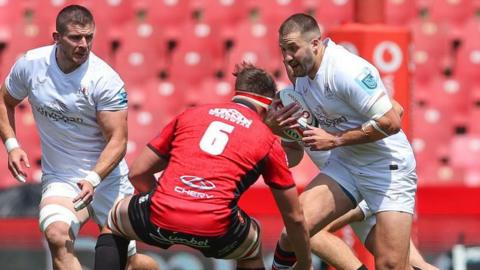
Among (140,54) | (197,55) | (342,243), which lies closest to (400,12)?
(197,55)

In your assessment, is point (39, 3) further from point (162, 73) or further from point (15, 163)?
point (15, 163)

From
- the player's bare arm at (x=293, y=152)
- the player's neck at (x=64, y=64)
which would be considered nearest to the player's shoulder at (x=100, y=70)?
the player's neck at (x=64, y=64)

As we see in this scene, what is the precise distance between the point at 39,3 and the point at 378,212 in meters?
6.78

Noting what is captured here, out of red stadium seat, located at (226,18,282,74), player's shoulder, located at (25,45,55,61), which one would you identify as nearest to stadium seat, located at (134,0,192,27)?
red stadium seat, located at (226,18,282,74)

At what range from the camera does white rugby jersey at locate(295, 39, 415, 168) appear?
666cm

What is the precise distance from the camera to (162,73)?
40.7 feet

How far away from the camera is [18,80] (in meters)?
7.22

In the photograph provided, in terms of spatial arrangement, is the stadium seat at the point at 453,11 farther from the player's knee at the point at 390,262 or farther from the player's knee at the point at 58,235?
the player's knee at the point at 58,235

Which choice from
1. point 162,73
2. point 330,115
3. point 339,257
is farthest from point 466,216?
point 162,73

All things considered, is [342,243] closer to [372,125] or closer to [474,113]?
[372,125]

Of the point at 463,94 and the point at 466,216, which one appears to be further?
the point at 463,94

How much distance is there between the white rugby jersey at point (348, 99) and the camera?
666cm

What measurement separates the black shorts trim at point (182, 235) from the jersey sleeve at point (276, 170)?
0.25 metres

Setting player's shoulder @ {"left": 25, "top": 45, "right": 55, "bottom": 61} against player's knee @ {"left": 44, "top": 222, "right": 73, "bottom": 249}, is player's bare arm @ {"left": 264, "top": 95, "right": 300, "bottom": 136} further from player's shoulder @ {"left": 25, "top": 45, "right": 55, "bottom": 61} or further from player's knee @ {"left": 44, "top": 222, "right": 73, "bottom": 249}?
player's shoulder @ {"left": 25, "top": 45, "right": 55, "bottom": 61}
